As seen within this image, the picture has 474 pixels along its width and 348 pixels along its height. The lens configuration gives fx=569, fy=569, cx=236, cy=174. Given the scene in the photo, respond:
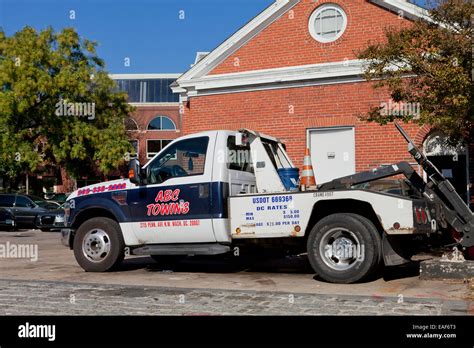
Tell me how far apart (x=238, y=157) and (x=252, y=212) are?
3.80ft

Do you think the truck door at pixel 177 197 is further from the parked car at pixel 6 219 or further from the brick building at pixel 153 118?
the brick building at pixel 153 118

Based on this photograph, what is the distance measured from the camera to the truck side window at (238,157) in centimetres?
893

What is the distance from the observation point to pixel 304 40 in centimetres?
1634

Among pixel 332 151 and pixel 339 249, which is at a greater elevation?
pixel 332 151

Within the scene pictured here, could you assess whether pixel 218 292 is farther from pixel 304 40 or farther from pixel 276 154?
pixel 304 40

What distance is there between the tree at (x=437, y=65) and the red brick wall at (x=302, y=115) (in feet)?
15.2

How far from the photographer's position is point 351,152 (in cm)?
1549

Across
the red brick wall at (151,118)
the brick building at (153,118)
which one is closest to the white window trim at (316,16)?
the brick building at (153,118)

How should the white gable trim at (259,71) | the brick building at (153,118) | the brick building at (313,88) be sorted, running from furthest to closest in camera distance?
the brick building at (153,118) < the white gable trim at (259,71) < the brick building at (313,88)

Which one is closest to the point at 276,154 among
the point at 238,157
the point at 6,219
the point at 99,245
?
the point at 238,157

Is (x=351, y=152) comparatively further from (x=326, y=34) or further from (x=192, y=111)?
(x=192, y=111)

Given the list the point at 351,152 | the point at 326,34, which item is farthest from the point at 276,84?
the point at 351,152

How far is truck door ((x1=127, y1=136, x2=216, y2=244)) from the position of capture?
8.69 metres

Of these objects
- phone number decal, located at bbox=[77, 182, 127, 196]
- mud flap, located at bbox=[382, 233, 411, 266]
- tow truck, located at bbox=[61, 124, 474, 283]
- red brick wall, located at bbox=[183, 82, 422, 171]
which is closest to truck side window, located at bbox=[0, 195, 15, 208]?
red brick wall, located at bbox=[183, 82, 422, 171]
